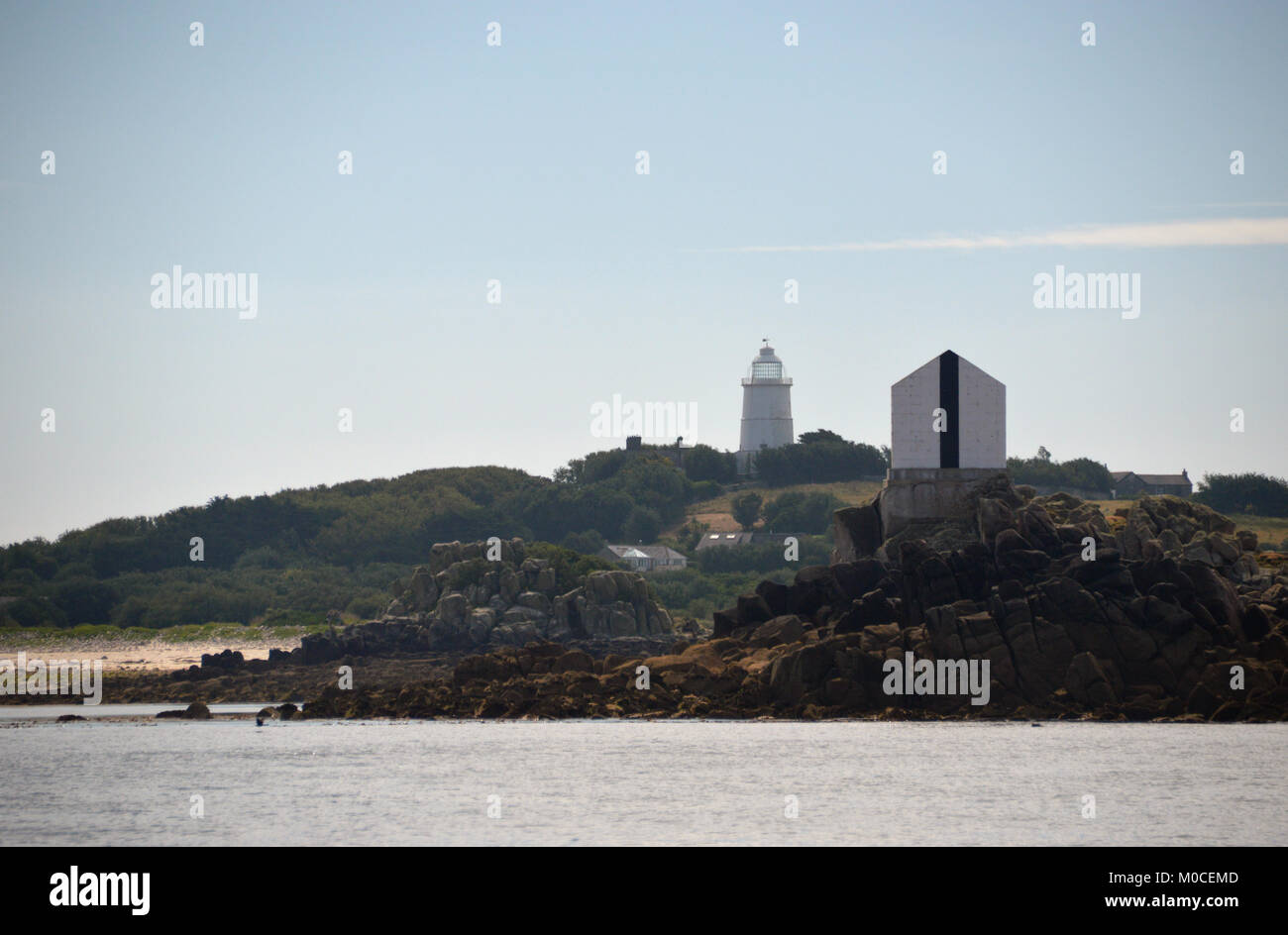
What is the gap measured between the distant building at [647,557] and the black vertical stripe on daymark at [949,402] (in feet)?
138

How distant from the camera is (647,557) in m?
106

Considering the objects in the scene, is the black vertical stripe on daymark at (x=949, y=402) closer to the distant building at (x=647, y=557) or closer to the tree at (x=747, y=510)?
the distant building at (x=647, y=557)

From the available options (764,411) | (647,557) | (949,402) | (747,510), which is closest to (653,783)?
(949,402)

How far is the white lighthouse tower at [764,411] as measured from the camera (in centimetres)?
13038

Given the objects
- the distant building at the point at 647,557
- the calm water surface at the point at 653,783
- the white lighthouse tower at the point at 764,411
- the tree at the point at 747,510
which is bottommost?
the calm water surface at the point at 653,783

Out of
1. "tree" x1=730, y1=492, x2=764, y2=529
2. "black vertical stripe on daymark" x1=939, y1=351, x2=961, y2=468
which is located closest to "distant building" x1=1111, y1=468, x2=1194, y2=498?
"tree" x1=730, y1=492, x2=764, y2=529

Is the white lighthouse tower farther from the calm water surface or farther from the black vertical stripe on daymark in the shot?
the calm water surface

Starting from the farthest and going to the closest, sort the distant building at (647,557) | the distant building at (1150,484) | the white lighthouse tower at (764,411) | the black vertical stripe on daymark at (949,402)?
the white lighthouse tower at (764,411)
the distant building at (1150,484)
the distant building at (647,557)
the black vertical stripe on daymark at (949,402)

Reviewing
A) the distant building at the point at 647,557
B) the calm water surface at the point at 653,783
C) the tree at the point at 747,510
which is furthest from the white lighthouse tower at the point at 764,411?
the calm water surface at the point at 653,783

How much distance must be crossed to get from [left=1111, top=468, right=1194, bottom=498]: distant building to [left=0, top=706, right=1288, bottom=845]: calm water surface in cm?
6992

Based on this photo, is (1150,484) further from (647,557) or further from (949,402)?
(949,402)

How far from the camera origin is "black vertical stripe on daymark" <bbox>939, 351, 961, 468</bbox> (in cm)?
6194
